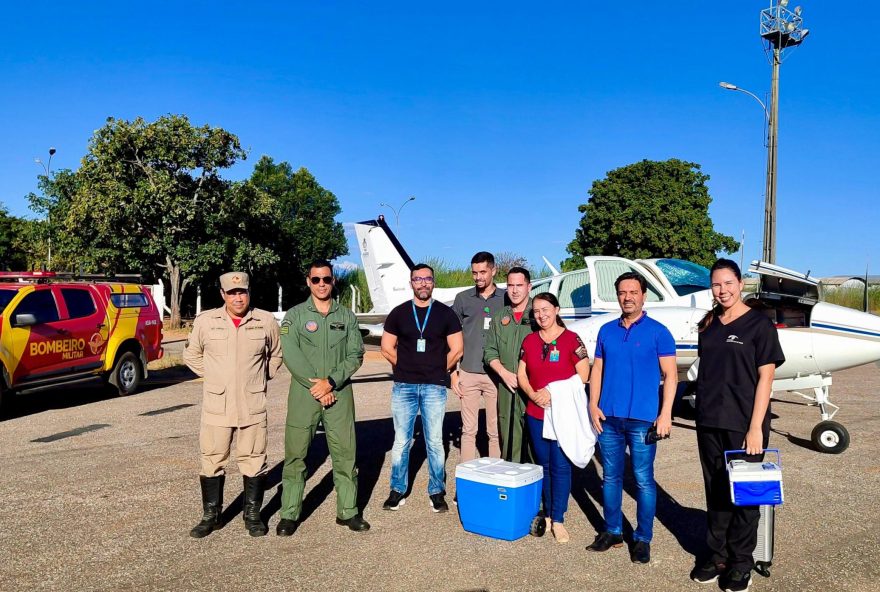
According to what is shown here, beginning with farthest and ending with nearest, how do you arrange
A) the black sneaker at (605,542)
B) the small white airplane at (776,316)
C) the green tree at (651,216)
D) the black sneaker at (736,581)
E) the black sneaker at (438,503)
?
the green tree at (651,216)
the small white airplane at (776,316)
the black sneaker at (438,503)
the black sneaker at (605,542)
the black sneaker at (736,581)

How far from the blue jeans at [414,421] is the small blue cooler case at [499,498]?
0.48 meters

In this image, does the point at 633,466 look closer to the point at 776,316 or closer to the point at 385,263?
the point at 776,316

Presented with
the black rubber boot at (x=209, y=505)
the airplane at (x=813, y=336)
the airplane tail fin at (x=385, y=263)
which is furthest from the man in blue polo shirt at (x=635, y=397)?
the airplane tail fin at (x=385, y=263)

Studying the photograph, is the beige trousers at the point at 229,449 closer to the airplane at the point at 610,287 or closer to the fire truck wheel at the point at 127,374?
the airplane at the point at 610,287

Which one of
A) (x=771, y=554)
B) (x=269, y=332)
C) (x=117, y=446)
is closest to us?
(x=771, y=554)

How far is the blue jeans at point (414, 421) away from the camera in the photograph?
533 cm

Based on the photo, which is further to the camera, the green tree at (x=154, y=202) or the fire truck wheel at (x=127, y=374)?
the green tree at (x=154, y=202)

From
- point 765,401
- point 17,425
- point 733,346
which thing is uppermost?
point 733,346

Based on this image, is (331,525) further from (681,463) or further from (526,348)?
(681,463)

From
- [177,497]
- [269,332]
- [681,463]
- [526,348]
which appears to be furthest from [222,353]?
[681,463]

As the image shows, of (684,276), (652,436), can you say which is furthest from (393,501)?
(684,276)

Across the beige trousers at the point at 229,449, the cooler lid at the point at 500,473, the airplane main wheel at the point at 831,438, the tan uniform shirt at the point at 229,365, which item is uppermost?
the tan uniform shirt at the point at 229,365

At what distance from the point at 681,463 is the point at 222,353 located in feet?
16.2

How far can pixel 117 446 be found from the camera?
312 inches
